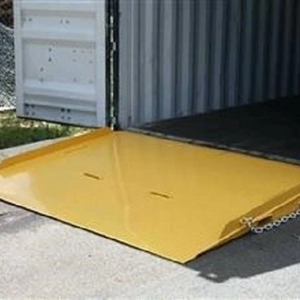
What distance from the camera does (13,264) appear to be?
4.81 m

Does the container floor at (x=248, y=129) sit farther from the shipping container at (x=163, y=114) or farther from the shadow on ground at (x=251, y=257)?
the shadow on ground at (x=251, y=257)

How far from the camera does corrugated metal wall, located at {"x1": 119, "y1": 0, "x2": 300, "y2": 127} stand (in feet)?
26.9

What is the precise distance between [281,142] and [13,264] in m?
3.67

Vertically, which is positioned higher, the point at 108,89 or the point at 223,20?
the point at 223,20

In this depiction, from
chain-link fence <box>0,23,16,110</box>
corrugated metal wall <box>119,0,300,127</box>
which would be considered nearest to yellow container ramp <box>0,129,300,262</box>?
corrugated metal wall <box>119,0,300,127</box>

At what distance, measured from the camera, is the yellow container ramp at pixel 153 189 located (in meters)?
5.29

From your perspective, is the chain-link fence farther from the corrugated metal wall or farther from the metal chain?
the metal chain

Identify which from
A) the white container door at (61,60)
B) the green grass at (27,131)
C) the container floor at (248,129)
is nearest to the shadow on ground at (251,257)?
the container floor at (248,129)

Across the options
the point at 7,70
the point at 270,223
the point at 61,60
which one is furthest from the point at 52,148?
the point at 7,70

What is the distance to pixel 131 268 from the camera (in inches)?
186

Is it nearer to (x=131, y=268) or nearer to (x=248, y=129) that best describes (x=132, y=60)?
(x=248, y=129)

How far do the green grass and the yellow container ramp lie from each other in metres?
0.98

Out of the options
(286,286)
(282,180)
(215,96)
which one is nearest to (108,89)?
(215,96)

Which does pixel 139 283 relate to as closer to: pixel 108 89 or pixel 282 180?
pixel 282 180
